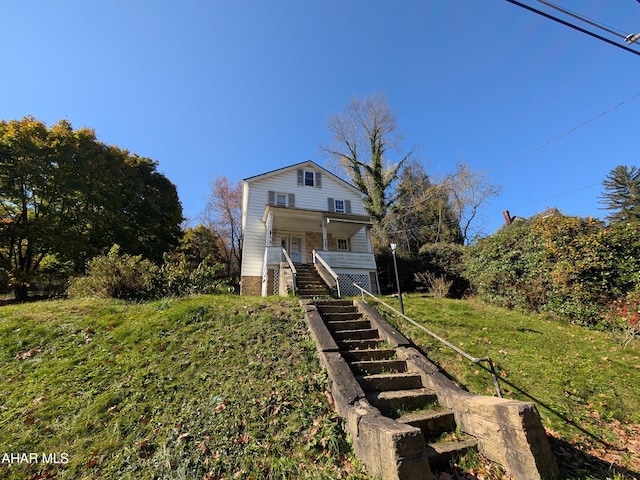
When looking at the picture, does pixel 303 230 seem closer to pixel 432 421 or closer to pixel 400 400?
pixel 400 400

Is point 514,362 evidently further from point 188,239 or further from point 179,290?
point 188,239

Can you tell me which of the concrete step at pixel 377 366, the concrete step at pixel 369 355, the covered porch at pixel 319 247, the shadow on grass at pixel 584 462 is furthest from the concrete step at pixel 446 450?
the covered porch at pixel 319 247

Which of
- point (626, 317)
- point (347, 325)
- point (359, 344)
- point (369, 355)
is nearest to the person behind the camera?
point (369, 355)

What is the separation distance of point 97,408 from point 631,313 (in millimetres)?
12043

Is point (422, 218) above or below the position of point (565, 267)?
above

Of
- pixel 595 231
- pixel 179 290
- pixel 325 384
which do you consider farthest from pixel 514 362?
pixel 179 290

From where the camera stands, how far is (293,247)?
17406 mm

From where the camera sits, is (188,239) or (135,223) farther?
(188,239)

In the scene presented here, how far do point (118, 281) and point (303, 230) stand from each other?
10.5 m

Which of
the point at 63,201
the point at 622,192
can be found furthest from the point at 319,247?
the point at 622,192

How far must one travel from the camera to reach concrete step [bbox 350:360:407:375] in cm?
519

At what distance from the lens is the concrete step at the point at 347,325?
6771mm

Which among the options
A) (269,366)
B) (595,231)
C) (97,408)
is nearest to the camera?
(97,408)

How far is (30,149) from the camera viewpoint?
15.5 m
